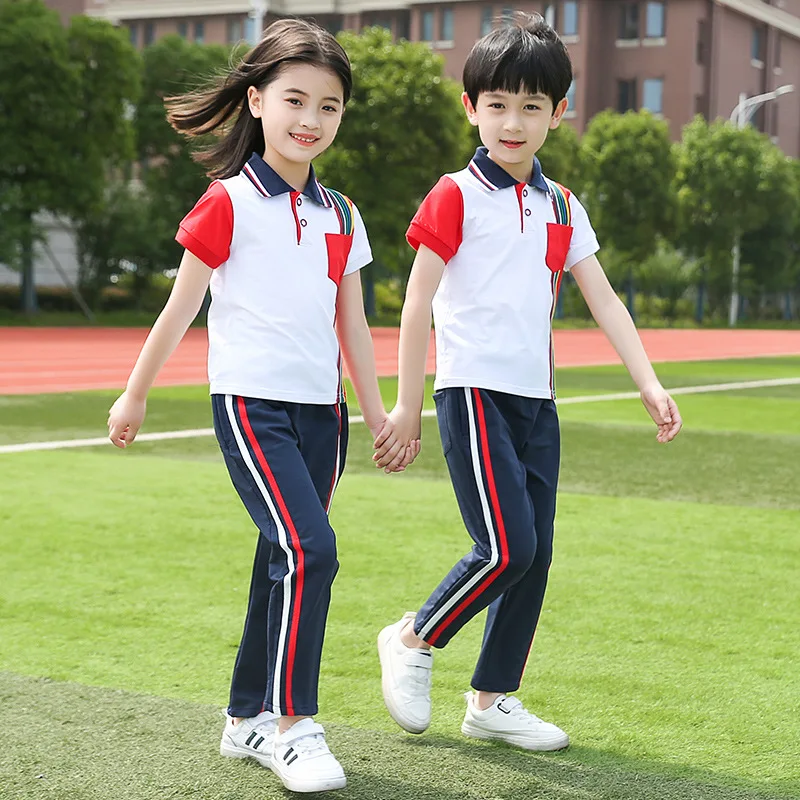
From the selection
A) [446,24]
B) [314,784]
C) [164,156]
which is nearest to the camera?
[314,784]

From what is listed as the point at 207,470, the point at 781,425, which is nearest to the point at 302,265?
the point at 207,470

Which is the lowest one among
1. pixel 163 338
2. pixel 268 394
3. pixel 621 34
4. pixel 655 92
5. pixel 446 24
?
pixel 268 394

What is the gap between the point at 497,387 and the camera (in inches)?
133

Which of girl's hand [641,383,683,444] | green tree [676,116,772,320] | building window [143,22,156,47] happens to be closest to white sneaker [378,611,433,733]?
girl's hand [641,383,683,444]

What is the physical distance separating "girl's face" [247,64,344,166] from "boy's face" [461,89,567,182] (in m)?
0.41

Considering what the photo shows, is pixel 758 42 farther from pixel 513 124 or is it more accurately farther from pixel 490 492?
pixel 490 492

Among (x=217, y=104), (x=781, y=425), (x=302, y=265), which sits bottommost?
(x=781, y=425)

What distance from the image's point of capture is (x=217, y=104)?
3383mm

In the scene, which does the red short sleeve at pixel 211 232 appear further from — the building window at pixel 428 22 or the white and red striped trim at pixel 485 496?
the building window at pixel 428 22

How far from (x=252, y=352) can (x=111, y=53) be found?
101 feet

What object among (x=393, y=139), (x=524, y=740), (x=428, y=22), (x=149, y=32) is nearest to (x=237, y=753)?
(x=524, y=740)

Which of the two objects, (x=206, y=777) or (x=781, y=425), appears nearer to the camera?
(x=206, y=777)

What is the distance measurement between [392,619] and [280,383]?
1.85 metres

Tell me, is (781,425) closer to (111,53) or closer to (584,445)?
(584,445)
